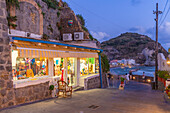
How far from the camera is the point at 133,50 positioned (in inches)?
6708

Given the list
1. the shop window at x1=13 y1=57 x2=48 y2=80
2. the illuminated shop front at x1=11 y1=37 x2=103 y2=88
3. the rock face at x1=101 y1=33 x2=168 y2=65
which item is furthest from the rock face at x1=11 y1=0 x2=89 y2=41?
the rock face at x1=101 y1=33 x2=168 y2=65

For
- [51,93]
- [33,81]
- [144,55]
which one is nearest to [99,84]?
[51,93]

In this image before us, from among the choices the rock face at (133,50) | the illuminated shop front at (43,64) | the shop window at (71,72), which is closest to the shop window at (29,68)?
the illuminated shop front at (43,64)

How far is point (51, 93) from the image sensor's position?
28.0ft

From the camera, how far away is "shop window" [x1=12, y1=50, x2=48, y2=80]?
7074mm

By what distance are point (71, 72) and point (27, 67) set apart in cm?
440

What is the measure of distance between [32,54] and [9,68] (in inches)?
49.6

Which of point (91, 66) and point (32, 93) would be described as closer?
point (32, 93)

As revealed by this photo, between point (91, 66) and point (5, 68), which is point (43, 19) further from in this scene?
point (5, 68)

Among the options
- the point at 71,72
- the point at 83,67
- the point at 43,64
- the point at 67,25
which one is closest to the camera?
the point at 43,64

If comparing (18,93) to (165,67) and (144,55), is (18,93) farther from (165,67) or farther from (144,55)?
(144,55)

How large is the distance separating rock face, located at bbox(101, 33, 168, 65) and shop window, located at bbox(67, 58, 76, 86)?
147 m

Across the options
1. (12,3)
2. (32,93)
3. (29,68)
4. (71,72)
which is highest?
(12,3)

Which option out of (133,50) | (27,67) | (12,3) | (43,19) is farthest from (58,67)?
(133,50)
